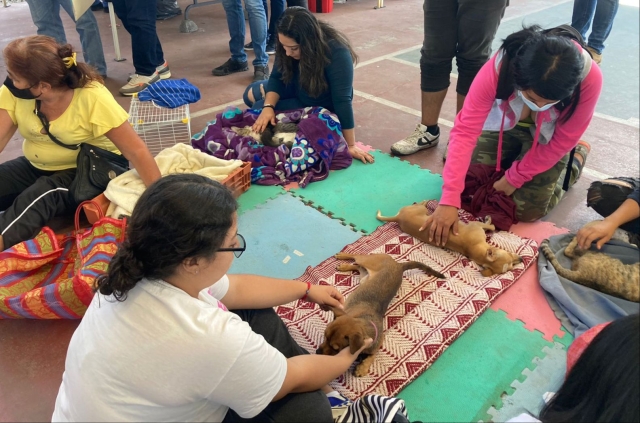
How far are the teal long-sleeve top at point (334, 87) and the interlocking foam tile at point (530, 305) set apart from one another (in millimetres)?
1648

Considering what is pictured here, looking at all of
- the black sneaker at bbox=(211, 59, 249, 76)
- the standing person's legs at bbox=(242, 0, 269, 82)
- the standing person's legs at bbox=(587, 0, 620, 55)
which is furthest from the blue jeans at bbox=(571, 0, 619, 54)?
the black sneaker at bbox=(211, 59, 249, 76)

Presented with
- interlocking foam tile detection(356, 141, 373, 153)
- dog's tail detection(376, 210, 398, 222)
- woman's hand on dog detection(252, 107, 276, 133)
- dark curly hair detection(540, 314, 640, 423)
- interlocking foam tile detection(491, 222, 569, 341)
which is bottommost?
interlocking foam tile detection(491, 222, 569, 341)

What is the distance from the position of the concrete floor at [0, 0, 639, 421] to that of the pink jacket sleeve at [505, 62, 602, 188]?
1.38 ft

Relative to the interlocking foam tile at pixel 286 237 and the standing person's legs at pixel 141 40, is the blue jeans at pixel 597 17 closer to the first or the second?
the interlocking foam tile at pixel 286 237

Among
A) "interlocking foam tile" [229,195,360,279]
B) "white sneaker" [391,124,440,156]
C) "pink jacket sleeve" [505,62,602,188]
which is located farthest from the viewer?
"white sneaker" [391,124,440,156]

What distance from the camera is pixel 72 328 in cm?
217

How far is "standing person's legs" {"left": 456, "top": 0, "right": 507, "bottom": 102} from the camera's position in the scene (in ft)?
9.84

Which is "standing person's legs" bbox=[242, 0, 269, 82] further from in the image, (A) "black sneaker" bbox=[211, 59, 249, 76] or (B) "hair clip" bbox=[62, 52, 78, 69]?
(B) "hair clip" bbox=[62, 52, 78, 69]

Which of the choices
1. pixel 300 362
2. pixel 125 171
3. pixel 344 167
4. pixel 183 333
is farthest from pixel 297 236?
pixel 183 333

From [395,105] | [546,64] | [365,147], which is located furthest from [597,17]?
[546,64]

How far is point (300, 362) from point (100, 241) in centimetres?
130

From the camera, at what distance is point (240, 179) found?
3.05 metres

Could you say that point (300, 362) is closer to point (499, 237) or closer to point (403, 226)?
point (403, 226)

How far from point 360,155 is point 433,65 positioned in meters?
0.82
